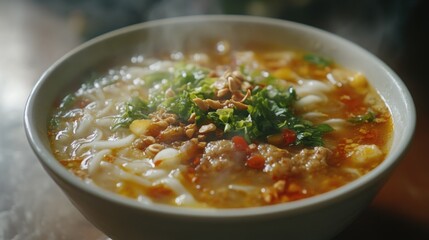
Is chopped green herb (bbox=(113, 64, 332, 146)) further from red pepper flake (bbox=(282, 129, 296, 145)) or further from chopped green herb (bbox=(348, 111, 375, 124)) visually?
chopped green herb (bbox=(348, 111, 375, 124))

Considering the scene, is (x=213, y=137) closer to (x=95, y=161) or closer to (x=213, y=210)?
(x=95, y=161)

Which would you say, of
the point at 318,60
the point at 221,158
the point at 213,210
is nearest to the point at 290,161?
the point at 221,158

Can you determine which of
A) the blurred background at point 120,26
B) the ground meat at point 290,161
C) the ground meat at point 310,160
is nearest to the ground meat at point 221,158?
the ground meat at point 290,161

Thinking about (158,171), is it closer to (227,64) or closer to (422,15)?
(227,64)

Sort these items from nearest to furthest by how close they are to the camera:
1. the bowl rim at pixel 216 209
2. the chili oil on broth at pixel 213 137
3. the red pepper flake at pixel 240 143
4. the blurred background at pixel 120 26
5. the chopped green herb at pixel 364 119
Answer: the bowl rim at pixel 216 209
the chili oil on broth at pixel 213 137
the red pepper flake at pixel 240 143
the blurred background at pixel 120 26
the chopped green herb at pixel 364 119

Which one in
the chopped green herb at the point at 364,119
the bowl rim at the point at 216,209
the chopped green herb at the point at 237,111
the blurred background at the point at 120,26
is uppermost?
the bowl rim at the point at 216,209

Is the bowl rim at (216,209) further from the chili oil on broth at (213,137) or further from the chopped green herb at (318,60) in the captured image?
the chopped green herb at (318,60)

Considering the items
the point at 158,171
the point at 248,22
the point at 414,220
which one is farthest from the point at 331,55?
the point at 158,171
